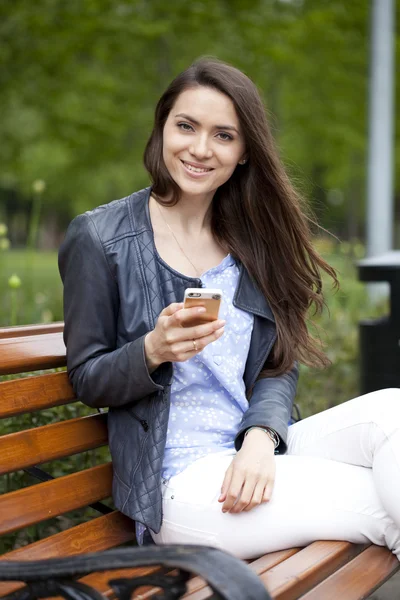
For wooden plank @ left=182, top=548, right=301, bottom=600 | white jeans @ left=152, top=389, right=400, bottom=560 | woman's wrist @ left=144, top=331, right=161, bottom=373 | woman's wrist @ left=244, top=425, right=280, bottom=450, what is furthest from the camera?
woman's wrist @ left=244, top=425, right=280, bottom=450

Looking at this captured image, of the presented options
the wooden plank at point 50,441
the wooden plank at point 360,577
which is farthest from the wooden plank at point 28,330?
the wooden plank at point 360,577

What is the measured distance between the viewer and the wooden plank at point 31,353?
2.61 meters

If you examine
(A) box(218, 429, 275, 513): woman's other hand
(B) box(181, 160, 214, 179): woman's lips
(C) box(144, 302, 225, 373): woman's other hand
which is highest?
(B) box(181, 160, 214, 179): woman's lips

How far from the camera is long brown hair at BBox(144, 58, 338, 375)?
2.95m

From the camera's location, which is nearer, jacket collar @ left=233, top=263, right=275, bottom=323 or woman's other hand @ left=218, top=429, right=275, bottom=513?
woman's other hand @ left=218, top=429, right=275, bottom=513

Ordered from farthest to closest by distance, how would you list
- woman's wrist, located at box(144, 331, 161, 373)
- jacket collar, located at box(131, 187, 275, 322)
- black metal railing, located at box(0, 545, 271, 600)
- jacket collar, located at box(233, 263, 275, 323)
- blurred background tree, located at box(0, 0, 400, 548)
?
blurred background tree, located at box(0, 0, 400, 548) → jacket collar, located at box(233, 263, 275, 323) → jacket collar, located at box(131, 187, 275, 322) → woman's wrist, located at box(144, 331, 161, 373) → black metal railing, located at box(0, 545, 271, 600)

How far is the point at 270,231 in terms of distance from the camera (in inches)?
123

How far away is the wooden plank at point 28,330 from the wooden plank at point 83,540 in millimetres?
601

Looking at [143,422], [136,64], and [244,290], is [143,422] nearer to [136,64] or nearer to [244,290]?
[244,290]

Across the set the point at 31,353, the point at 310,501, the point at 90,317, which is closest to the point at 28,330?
the point at 31,353

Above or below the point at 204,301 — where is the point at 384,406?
below

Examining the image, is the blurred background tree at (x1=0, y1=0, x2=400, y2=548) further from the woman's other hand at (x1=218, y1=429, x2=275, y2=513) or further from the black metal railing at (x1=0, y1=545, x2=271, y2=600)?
the black metal railing at (x1=0, y1=545, x2=271, y2=600)

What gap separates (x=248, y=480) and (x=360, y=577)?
1.25 feet

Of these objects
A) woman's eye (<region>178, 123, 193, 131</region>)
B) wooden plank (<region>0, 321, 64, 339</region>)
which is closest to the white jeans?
wooden plank (<region>0, 321, 64, 339</region>)
